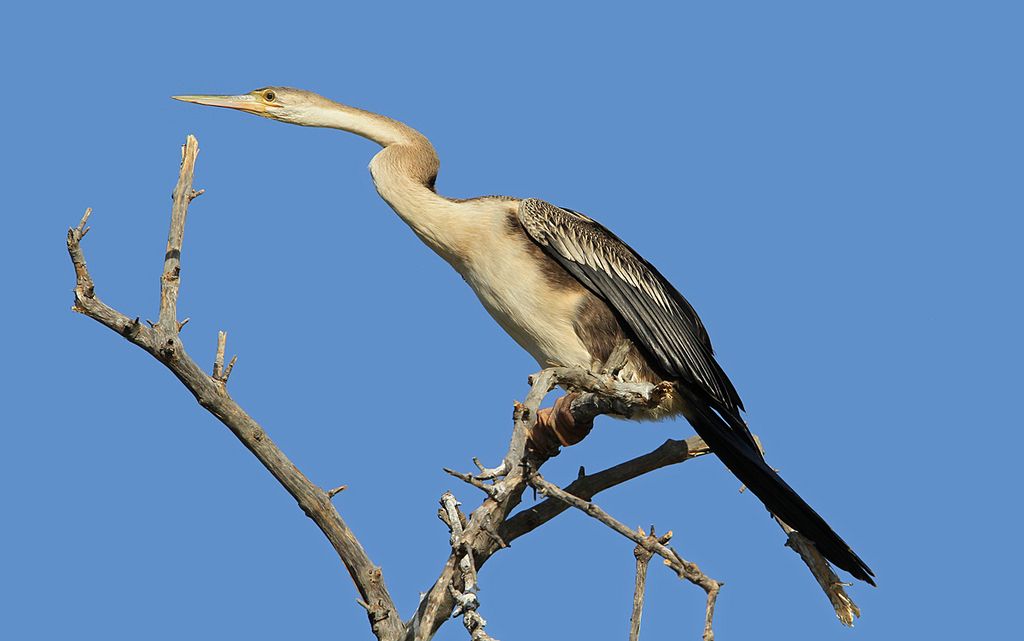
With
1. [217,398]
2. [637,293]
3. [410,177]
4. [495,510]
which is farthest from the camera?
[410,177]

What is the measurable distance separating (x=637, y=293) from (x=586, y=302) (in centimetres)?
26

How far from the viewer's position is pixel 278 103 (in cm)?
651

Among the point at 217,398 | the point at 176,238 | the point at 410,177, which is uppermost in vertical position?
the point at 410,177

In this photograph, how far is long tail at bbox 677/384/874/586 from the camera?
5504mm

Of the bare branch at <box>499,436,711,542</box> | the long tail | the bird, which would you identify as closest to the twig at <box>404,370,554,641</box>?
the bare branch at <box>499,436,711,542</box>

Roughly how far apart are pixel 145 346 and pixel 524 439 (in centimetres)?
159

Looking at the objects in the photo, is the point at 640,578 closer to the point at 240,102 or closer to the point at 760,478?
the point at 760,478

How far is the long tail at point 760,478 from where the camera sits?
217 inches

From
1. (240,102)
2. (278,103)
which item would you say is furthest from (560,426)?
(240,102)

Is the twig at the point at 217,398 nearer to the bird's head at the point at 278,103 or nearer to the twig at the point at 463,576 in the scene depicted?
the twig at the point at 463,576

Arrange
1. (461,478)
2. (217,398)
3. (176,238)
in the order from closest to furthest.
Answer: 1. (461,478)
2. (217,398)
3. (176,238)

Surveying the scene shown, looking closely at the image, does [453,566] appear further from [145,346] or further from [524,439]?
[145,346]

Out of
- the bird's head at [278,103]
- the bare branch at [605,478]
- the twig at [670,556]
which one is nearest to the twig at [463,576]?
the twig at [670,556]

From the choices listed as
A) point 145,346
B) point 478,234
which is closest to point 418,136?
point 478,234
